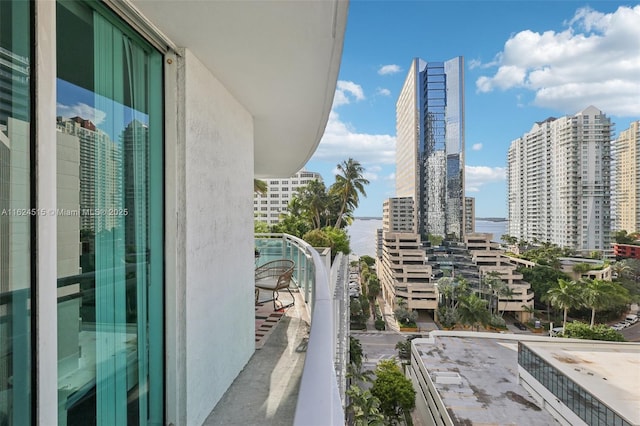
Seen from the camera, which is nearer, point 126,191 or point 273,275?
point 126,191

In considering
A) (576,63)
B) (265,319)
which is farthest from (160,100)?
(576,63)

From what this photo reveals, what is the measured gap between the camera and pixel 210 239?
2.79 m

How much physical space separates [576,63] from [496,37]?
31.7 metres

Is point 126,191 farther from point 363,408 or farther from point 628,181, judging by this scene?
point 628,181

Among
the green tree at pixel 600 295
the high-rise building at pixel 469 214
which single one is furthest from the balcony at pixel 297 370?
the high-rise building at pixel 469 214

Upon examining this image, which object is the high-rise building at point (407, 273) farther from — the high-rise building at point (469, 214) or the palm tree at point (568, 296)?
the high-rise building at point (469, 214)

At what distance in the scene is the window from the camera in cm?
117

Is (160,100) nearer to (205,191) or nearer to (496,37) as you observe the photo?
(205,191)

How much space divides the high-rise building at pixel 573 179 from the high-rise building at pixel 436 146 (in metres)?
18.2

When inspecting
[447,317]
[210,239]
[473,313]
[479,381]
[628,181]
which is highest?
[628,181]

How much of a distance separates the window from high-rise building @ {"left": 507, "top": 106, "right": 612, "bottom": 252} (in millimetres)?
78417

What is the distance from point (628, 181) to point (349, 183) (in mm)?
71762

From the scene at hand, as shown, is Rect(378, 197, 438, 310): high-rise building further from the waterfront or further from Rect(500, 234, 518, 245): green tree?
Rect(500, 234, 518, 245): green tree

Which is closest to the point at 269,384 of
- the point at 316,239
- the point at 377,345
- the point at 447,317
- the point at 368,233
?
the point at 316,239
